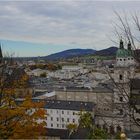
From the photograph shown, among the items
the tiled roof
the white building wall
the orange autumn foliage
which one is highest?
the orange autumn foliage

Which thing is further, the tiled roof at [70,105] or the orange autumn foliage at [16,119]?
the tiled roof at [70,105]

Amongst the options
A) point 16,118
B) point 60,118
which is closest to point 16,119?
point 16,118

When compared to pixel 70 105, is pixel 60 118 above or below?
below

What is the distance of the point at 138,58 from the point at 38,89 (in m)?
54.1

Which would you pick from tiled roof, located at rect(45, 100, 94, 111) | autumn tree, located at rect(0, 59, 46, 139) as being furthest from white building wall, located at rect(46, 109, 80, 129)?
autumn tree, located at rect(0, 59, 46, 139)

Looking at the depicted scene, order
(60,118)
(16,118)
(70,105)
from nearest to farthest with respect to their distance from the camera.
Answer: (16,118) < (60,118) < (70,105)

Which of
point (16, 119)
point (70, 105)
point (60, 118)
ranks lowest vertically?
point (60, 118)

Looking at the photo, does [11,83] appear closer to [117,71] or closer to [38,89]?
[117,71]

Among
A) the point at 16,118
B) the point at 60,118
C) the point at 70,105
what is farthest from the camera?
the point at 70,105

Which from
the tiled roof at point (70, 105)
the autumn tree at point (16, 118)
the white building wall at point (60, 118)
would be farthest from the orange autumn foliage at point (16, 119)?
the white building wall at point (60, 118)

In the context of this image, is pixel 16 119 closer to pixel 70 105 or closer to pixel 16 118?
pixel 16 118

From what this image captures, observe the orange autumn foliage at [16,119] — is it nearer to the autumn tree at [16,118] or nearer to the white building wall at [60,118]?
the autumn tree at [16,118]

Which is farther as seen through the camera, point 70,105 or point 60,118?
point 70,105

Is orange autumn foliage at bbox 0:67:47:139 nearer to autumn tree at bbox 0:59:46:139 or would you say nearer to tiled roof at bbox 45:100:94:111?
autumn tree at bbox 0:59:46:139
